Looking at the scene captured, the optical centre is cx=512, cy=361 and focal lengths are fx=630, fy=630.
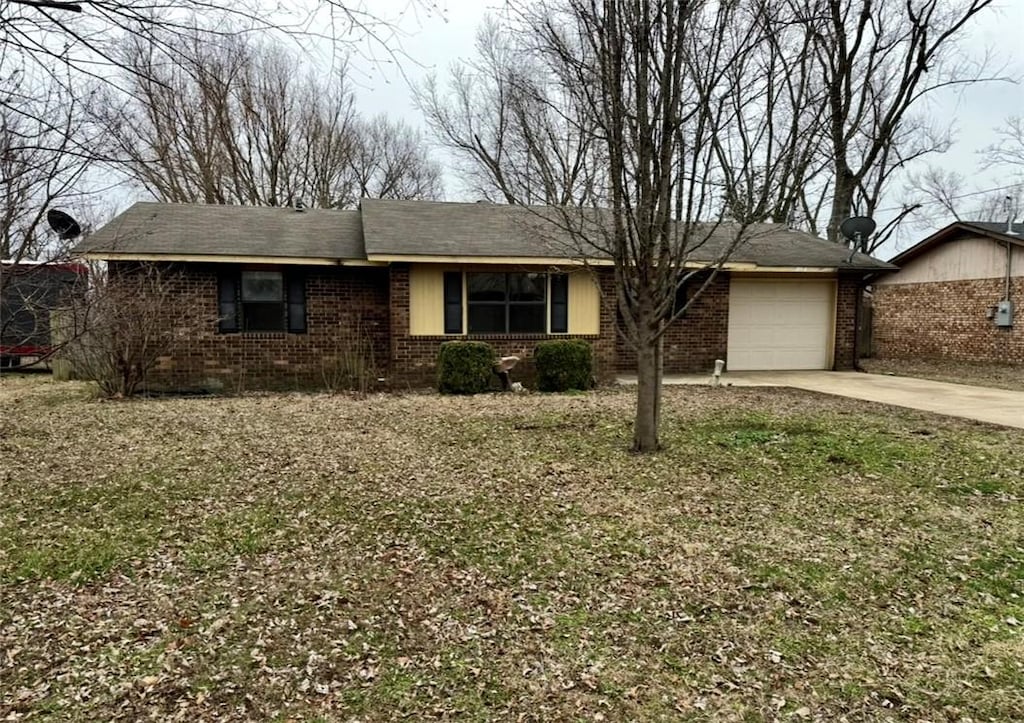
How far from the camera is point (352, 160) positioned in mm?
25750

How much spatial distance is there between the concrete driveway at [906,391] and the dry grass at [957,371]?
0.75 m

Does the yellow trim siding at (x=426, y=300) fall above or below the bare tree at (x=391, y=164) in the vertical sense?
below

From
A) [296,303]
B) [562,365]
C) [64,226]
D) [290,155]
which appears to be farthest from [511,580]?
[290,155]

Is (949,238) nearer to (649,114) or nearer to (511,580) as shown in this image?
(649,114)

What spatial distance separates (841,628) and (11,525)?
4.95 meters

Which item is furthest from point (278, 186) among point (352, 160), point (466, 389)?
point (466, 389)

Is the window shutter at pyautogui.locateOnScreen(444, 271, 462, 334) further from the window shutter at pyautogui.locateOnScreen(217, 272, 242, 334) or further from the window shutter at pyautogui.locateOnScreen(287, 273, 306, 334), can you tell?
the window shutter at pyautogui.locateOnScreen(217, 272, 242, 334)

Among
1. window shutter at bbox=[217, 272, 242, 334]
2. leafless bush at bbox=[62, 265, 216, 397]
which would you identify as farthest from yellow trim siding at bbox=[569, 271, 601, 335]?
leafless bush at bbox=[62, 265, 216, 397]

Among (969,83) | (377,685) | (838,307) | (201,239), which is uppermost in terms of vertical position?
(969,83)

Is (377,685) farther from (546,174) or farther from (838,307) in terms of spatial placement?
(838,307)

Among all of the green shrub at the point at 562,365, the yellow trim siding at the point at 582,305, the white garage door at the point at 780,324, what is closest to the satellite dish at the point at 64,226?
the green shrub at the point at 562,365

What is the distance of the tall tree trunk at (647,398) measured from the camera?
5.99 metres

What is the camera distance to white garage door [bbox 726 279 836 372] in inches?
529

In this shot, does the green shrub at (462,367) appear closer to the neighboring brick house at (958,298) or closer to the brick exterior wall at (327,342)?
the brick exterior wall at (327,342)
